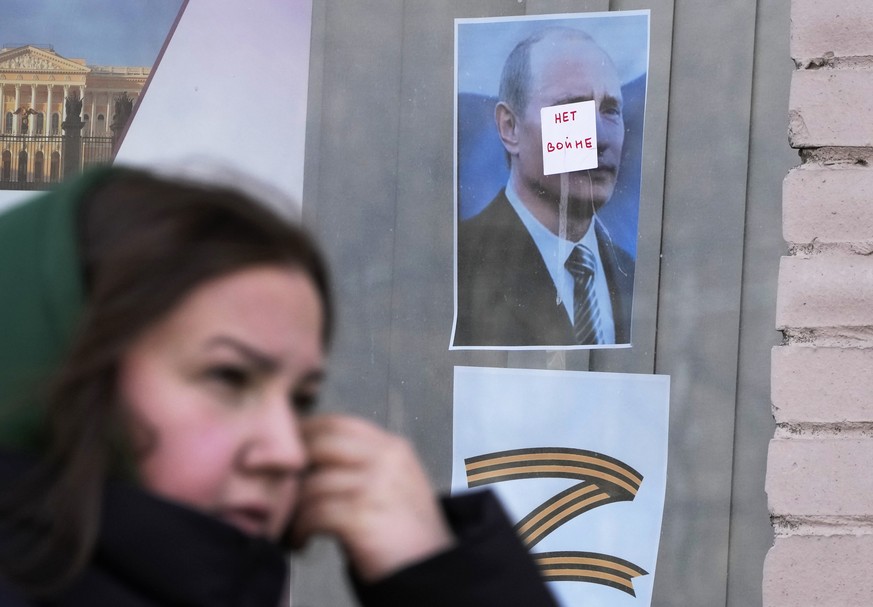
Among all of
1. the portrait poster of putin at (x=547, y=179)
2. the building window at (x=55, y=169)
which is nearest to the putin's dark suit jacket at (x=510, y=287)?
the portrait poster of putin at (x=547, y=179)

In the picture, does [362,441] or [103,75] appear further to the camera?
[103,75]

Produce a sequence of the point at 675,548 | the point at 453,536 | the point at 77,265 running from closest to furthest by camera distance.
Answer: the point at 77,265 → the point at 453,536 → the point at 675,548

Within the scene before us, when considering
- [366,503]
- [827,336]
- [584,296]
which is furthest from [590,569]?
[366,503]

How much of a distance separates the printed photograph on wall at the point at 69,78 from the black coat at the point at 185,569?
166 centimetres

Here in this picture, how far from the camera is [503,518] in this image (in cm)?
136

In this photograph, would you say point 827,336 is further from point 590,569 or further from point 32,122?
point 32,122

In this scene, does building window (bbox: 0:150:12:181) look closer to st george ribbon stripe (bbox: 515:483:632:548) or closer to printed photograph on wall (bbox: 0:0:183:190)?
printed photograph on wall (bbox: 0:0:183:190)

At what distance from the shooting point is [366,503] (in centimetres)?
130

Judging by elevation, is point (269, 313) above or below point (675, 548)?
above

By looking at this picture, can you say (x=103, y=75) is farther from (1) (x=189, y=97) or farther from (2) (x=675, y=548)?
(2) (x=675, y=548)

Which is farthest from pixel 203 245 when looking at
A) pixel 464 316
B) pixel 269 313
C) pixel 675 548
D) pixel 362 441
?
pixel 675 548

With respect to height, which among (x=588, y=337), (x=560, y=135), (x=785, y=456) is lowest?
(x=785, y=456)

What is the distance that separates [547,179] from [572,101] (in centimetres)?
17

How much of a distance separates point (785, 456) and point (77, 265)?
5.10 feet
